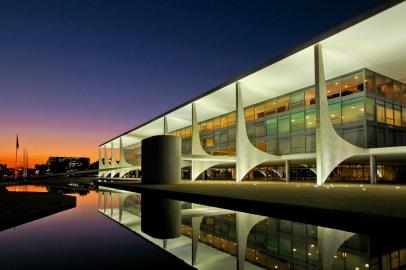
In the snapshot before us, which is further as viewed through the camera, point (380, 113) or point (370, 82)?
point (380, 113)

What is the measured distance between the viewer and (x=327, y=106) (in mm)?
22516

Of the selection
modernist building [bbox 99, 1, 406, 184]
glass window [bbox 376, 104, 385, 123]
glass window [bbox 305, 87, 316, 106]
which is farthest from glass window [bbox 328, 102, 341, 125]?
glass window [bbox 376, 104, 385, 123]

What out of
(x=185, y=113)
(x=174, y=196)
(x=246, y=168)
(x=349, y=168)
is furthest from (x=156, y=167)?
(x=349, y=168)

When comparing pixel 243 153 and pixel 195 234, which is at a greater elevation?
pixel 243 153

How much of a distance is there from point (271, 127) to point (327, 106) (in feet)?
36.7

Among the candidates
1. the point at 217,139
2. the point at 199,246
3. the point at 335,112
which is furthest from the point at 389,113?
the point at 199,246

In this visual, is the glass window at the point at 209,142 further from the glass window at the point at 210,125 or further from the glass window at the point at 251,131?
the glass window at the point at 251,131

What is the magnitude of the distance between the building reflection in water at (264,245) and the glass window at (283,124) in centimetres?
2285

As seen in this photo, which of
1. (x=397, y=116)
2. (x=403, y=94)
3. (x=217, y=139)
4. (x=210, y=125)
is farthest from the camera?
(x=210, y=125)

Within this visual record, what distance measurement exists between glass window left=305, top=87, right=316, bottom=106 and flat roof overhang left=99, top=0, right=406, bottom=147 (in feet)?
2.30

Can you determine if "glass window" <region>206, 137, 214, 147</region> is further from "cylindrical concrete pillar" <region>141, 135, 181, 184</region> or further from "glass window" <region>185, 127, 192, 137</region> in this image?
"cylindrical concrete pillar" <region>141, 135, 181, 184</region>

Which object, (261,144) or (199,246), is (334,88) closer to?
(261,144)

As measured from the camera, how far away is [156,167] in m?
28.6

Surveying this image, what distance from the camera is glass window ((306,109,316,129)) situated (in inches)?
1134
